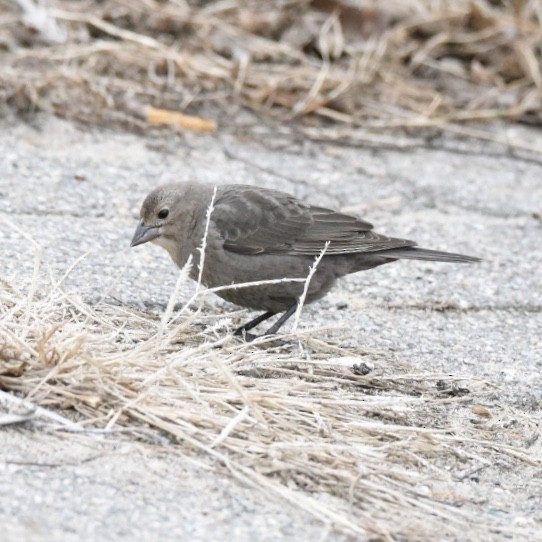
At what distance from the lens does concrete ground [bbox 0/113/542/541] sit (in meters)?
3.00

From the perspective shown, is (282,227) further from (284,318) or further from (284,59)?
(284,59)

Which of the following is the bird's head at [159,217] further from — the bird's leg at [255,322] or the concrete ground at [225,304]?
the bird's leg at [255,322]

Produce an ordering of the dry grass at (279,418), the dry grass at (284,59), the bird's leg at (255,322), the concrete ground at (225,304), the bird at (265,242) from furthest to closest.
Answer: the dry grass at (284,59) → the bird's leg at (255,322) → the bird at (265,242) → the dry grass at (279,418) → the concrete ground at (225,304)

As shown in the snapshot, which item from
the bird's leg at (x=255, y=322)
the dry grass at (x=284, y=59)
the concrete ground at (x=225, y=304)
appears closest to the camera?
the concrete ground at (x=225, y=304)

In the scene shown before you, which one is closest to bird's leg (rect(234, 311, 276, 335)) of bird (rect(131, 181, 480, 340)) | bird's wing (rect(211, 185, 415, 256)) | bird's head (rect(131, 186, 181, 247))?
bird (rect(131, 181, 480, 340))

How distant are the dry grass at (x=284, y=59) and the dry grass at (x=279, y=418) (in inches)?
125

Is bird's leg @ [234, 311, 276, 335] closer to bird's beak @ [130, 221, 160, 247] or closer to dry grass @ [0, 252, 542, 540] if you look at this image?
bird's beak @ [130, 221, 160, 247]

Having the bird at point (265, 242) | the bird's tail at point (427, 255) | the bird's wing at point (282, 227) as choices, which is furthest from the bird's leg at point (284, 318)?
the bird's tail at point (427, 255)

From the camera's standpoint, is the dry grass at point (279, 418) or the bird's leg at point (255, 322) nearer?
the dry grass at point (279, 418)

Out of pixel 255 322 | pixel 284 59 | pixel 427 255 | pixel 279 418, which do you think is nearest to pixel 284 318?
pixel 255 322

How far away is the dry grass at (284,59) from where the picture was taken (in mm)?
7082

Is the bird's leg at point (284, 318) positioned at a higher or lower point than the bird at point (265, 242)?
lower

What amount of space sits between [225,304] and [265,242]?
0.37 metres

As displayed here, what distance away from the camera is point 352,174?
267 inches
